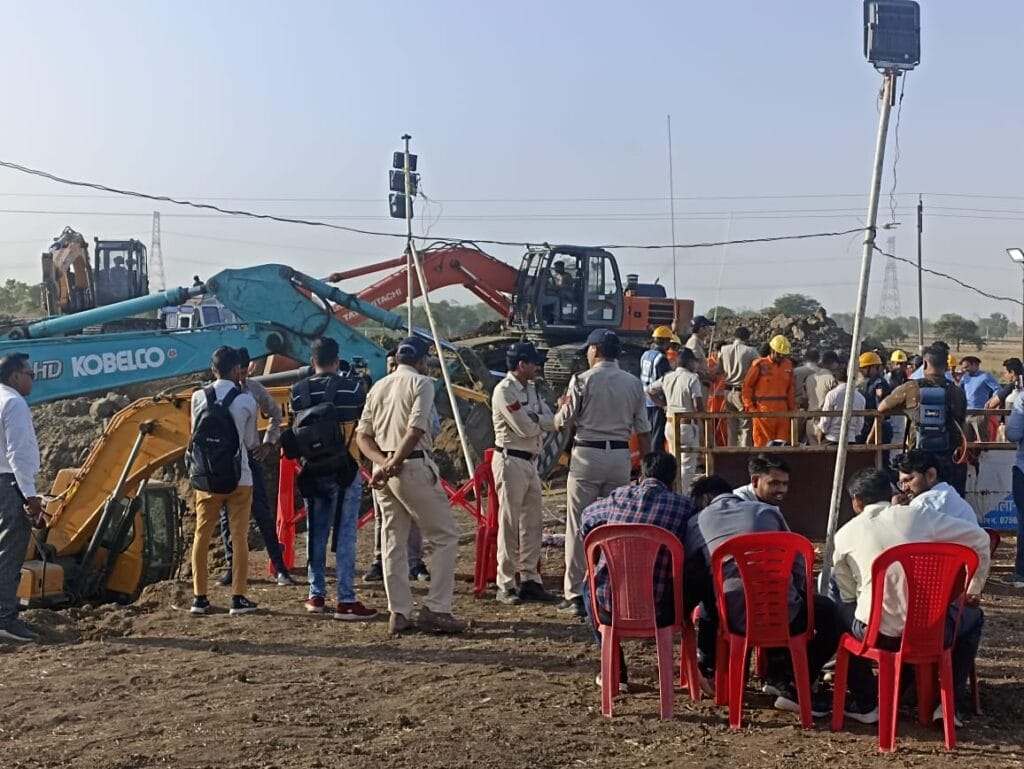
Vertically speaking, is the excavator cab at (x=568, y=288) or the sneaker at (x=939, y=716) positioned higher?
the excavator cab at (x=568, y=288)

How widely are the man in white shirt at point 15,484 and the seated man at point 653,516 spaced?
3565 mm

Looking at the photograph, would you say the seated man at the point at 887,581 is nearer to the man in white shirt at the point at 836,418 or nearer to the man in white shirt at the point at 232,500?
the man in white shirt at the point at 232,500

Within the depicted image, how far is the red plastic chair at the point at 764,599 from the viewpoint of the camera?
5.81m

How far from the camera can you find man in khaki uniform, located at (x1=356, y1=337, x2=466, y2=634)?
7875 mm

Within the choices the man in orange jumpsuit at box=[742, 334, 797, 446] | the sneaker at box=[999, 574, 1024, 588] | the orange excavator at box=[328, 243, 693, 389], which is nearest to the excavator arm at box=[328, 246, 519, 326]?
the orange excavator at box=[328, 243, 693, 389]

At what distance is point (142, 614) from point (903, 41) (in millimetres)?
6373

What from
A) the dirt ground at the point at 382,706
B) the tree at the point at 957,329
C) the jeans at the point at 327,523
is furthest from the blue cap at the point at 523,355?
the tree at the point at 957,329

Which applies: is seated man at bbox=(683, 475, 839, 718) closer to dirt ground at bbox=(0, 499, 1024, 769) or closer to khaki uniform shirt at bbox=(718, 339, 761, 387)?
dirt ground at bbox=(0, 499, 1024, 769)

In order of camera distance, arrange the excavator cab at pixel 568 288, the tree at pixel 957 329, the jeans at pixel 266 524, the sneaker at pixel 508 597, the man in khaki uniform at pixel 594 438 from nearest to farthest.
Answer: the man in khaki uniform at pixel 594 438, the sneaker at pixel 508 597, the jeans at pixel 266 524, the excavator cab at pixel 568 288, the tree at pixel 957 329

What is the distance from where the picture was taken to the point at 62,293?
26547 mm

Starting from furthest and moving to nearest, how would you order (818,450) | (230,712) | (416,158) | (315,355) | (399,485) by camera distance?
(416,158) → (818,450) → (315,355) → (399,485) → (230,712)

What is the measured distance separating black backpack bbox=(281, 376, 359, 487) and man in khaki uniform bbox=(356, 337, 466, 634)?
1.94ft

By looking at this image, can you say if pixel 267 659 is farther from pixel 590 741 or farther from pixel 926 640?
pixel 926 640

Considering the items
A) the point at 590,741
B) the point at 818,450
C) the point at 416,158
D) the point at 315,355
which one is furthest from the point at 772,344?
the point at 590,741
